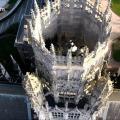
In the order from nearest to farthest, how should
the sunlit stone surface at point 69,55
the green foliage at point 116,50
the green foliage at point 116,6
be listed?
the sunlit stone surface at point 69,55, the green foliage at point 116,50, the green foliage at point 116,6

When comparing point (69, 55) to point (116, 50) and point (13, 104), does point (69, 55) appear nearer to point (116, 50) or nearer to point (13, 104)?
point (13, 104)

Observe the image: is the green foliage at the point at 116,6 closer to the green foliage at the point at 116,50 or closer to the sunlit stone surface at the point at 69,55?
the green foliage at the point at 116,50

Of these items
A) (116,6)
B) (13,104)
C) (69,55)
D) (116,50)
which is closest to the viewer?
(69,55)

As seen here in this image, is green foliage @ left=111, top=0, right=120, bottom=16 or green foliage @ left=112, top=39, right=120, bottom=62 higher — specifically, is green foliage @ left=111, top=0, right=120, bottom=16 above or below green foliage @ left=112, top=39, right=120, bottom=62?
above

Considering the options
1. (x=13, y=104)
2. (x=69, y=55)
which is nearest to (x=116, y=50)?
(x=13, y=104)

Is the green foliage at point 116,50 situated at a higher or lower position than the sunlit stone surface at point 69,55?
lower

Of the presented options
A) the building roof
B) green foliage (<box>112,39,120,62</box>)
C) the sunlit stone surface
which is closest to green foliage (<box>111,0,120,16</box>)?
green foliage (<box>112,39,120,62</box>)

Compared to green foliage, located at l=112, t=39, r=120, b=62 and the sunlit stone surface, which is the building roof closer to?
the sunlit stone surface

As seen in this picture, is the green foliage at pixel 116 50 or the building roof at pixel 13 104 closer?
the building roof at pixel 13 104

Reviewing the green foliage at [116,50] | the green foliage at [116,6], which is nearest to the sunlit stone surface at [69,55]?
the green foliage at [116,50]

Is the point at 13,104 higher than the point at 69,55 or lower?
lower

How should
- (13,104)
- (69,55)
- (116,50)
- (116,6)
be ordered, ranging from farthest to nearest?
(116,6)
(116,50)
(13,104)
(69,55)
